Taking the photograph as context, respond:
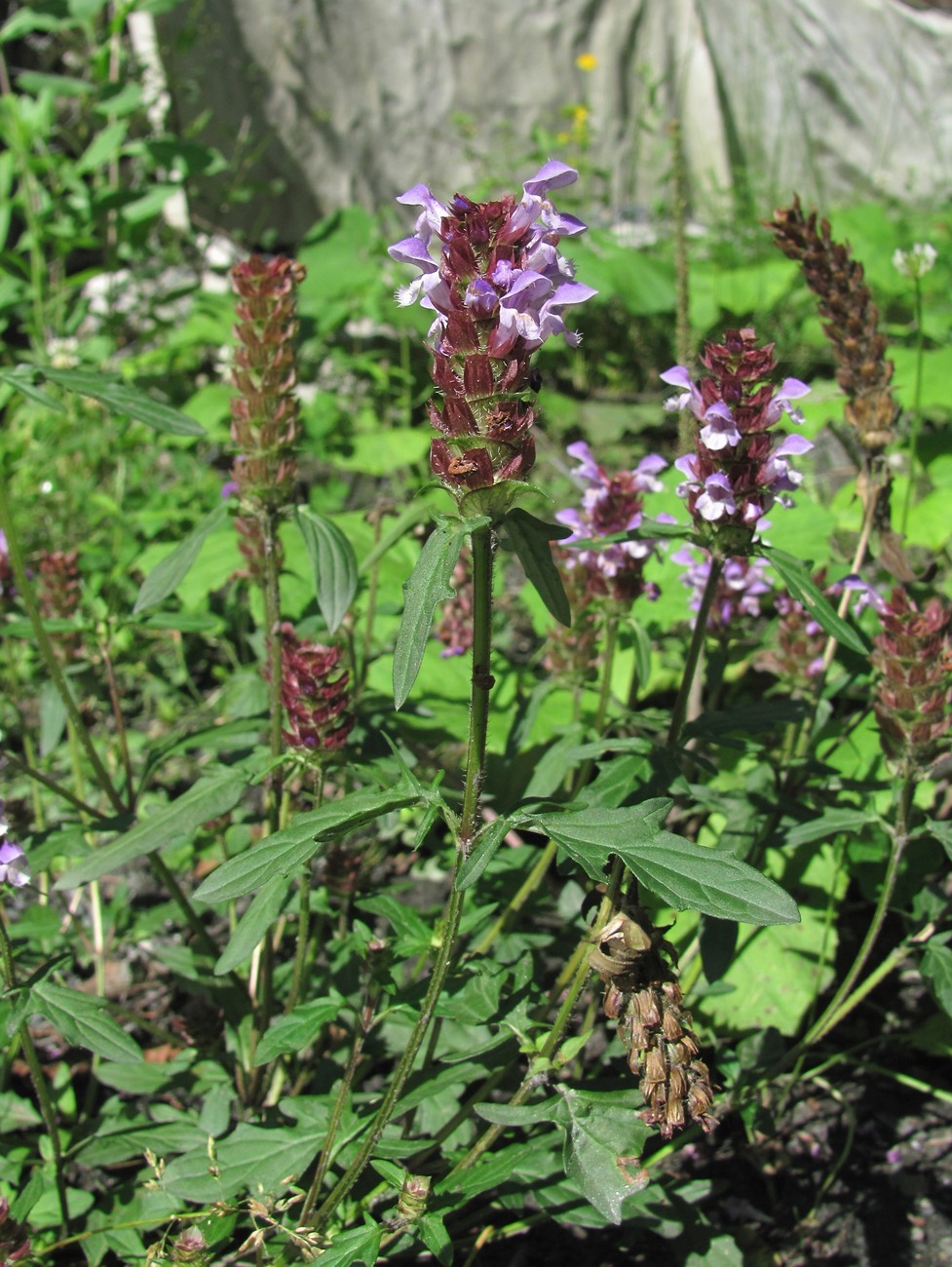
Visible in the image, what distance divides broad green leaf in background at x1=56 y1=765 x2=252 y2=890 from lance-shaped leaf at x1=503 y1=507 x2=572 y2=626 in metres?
0.75

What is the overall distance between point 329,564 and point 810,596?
833 millimetres

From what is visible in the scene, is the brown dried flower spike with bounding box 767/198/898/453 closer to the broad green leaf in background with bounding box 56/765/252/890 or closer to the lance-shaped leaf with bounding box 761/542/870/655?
the lance-shaped leaf with bounding box 761/542/870/655

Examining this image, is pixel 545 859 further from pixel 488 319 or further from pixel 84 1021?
pixel 488 319

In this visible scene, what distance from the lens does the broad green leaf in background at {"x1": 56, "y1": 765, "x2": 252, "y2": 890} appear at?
1.75 metres

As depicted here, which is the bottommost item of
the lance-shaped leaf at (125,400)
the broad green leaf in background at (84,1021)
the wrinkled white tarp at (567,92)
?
the broad green leaf in background at (84,1021)

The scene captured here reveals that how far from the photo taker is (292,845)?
1329mm

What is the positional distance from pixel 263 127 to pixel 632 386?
3.05 metres

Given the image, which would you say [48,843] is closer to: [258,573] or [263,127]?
[258,573]

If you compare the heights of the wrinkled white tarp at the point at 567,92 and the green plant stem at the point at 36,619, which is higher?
the wrinkled white tarp at the point at 567,92

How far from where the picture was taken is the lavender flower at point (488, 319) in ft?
4.17

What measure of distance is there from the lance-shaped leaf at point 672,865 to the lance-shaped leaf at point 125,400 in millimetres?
1073

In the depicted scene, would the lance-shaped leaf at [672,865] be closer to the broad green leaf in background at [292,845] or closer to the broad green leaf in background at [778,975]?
the broad green leaf in background at [292,845]

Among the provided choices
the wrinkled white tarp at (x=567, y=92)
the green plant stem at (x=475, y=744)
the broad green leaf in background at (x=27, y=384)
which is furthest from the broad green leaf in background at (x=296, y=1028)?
the wrinkled white tarp at (x=567, y=92)

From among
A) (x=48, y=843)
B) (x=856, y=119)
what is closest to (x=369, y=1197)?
(x=48, y=843)
